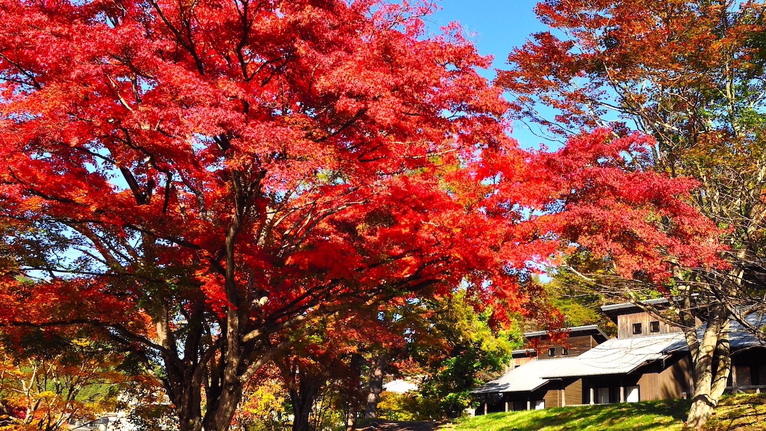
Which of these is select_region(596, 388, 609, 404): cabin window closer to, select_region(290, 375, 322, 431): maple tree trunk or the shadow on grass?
the shadow on grass

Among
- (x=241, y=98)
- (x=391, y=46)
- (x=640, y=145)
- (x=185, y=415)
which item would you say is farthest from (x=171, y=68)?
(x=640, y=145)

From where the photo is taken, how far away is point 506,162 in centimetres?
1752

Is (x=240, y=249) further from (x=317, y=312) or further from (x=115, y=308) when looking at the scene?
(x=115, y=308)

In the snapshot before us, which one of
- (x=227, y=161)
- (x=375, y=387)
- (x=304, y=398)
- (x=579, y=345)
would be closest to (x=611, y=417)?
(x=304, y=398)

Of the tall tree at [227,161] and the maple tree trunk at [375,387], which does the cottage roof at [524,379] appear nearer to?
the maple tree trunk at [375,387]

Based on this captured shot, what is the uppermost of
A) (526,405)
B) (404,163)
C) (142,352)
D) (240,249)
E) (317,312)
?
(404,163)

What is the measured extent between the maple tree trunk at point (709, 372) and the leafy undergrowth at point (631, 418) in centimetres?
42

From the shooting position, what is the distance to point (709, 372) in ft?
58.6

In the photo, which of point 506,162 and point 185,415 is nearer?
point 185,415

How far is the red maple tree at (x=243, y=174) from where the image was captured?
11.7 meters

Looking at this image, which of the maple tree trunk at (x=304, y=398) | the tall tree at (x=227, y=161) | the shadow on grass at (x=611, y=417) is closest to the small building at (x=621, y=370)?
the shadow on grass at (x=611, y=417)

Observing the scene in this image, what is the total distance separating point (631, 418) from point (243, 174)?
16364 millimetres

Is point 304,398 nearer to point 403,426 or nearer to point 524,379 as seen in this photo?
point 403,426

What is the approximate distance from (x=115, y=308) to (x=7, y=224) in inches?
123
